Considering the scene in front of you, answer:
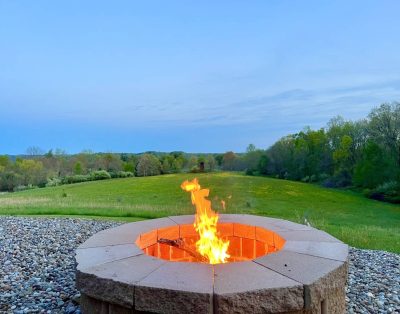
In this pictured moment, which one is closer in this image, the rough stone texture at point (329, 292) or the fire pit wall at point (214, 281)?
the fire pit wall at point (214, 281)

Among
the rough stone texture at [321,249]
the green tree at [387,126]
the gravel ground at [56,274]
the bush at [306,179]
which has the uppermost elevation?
the green tree at [387,126]

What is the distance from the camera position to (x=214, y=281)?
2.72m

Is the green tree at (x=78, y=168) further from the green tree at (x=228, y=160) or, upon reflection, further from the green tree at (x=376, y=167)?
the green tree at (x=376, y=167)

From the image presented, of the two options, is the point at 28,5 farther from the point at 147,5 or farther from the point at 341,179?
the point at 341,179

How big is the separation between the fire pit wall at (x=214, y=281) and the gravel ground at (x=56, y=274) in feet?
2.83

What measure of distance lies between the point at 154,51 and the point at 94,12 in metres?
2.20

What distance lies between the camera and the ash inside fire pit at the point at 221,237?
4.56 meters

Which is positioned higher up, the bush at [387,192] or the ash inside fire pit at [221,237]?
the ash inside fire pit at [221,237]

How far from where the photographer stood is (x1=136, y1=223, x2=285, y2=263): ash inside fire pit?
456cm

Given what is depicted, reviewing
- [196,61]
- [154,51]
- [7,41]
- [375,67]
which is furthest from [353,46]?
[7,41]

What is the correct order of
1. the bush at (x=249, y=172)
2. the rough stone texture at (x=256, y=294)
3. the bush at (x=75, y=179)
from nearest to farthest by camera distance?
the rough stone texture at (x=256, y=294)
the bush at (x=249, y=172)
the bush at (x=75, y=179)

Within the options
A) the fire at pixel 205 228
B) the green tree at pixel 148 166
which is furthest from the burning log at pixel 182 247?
the green tree at pixel 148 166

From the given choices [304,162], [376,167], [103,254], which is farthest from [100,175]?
[103,254]

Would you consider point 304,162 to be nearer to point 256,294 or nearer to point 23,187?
point 23,187
